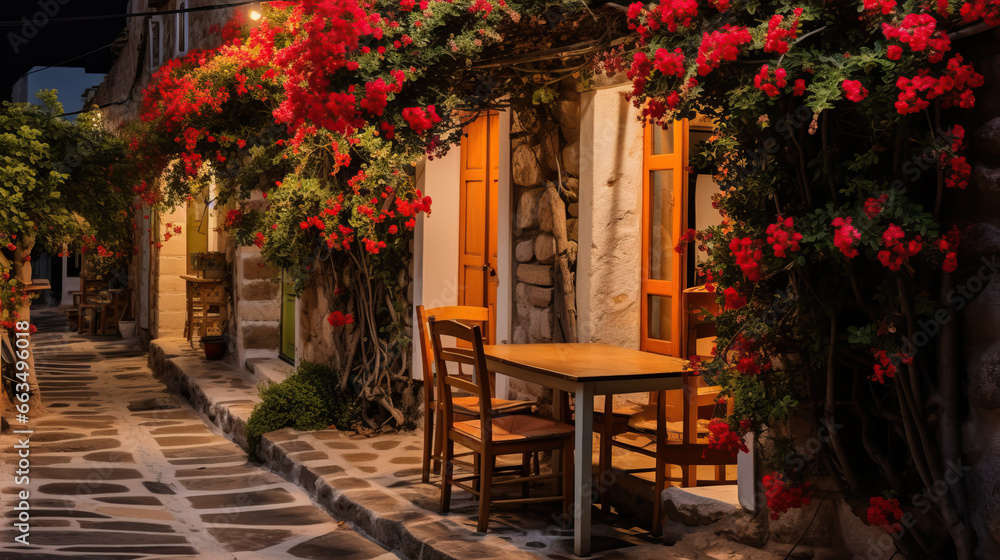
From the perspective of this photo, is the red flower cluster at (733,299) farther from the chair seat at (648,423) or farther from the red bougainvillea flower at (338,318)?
the red bougainvillea flower at (338,318)

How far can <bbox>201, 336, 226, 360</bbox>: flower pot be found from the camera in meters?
11.1

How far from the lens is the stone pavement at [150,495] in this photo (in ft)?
16.0

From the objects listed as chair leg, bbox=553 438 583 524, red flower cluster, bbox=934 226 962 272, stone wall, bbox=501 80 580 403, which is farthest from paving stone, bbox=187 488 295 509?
red flower cluster, bbox=934 226 962 272

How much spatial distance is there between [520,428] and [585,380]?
70 centimetres

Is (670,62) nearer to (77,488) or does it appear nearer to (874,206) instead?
(874,206)

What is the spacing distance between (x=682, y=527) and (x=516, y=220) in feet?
8.46

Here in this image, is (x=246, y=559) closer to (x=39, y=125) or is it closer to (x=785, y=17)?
(x=785, y=17)

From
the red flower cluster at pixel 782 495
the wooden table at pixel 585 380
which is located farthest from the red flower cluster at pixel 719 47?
the wooden table at pixel 585 380

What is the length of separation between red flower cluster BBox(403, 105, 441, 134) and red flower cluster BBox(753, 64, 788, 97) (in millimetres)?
2191

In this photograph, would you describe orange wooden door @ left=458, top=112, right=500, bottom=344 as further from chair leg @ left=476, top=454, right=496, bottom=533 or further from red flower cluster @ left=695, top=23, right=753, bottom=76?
red flower cluster @ left=695, top=23, right=753, bottom=76

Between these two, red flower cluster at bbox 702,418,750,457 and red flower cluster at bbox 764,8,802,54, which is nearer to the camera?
red flower cluster at bbox 764,8,802,54

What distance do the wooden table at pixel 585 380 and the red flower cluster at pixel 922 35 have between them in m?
1.95

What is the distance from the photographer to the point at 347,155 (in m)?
6.64

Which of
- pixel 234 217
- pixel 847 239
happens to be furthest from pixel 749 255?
pixel 234 217
